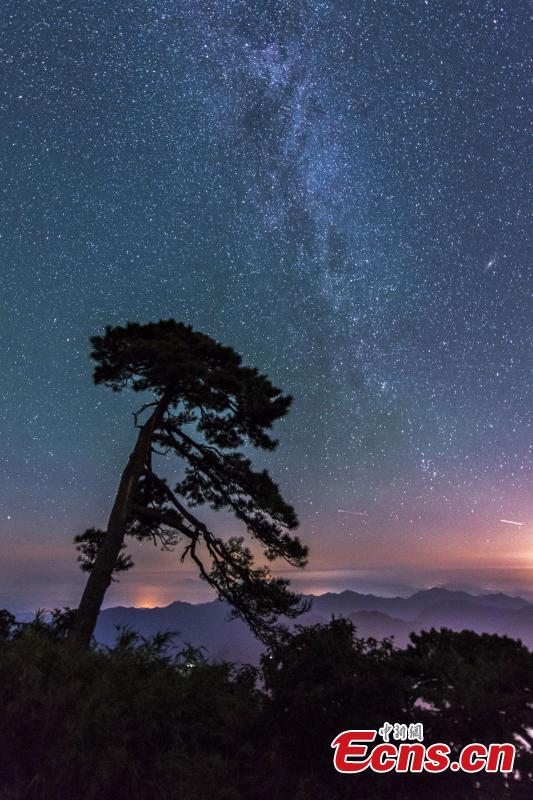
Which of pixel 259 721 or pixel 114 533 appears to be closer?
pixel 259 721

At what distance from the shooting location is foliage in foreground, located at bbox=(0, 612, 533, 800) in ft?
16.3

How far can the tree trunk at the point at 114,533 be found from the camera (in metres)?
11.9

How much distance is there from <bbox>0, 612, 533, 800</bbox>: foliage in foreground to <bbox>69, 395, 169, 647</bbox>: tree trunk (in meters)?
5.68

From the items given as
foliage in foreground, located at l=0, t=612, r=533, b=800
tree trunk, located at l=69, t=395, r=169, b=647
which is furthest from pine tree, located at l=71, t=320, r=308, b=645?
foliage in foreground, located at l=0, t=612, r=533, b=800

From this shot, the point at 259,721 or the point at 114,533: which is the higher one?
the point at 114,533

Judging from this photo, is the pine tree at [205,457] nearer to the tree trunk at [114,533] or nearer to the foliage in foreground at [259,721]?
the tree trunk at [114,533]

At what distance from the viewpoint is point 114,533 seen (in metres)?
12.9

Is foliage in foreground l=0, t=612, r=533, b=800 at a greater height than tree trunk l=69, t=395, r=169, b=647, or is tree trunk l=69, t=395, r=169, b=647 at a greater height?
tree trunk l=69, t=395, r=169, b=647

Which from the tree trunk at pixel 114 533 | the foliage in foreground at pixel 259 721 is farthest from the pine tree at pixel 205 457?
the foliage in foreground at pixel 259 721

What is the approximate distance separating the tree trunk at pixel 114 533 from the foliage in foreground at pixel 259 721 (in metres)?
5.68

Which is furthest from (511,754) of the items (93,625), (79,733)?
(93,625)

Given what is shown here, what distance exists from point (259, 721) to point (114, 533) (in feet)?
26.9

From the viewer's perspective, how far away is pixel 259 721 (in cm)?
577

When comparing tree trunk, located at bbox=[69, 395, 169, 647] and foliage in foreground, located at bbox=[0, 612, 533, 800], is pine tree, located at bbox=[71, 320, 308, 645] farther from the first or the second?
foliage in foreground, located at bbox=[0, 612, 533, 800]
